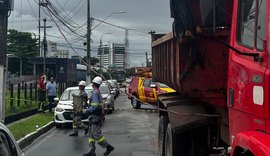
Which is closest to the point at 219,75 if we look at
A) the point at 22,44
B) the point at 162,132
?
the point at 162,132

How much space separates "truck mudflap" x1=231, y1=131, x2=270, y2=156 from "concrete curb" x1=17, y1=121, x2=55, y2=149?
364 inches

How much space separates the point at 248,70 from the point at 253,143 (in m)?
0.74

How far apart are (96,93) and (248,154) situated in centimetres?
743

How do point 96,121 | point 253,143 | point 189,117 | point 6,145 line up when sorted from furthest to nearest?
point 96,121 < point 189,117 < point 6,145 < point 253,143

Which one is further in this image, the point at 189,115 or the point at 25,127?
the point at 25,127

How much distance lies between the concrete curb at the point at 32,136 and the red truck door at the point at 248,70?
885cm

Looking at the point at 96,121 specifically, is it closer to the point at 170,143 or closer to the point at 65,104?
the point at 170,143

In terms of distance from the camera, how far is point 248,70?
3.93 m

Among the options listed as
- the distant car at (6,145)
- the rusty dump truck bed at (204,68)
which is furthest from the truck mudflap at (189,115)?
the distant car at (6,145)

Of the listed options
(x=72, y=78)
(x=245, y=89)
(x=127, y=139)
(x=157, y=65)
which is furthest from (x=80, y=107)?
(x=72, y=78)

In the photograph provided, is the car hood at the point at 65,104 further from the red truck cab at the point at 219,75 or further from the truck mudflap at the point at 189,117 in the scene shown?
the truck mudflap at the point at 189,117

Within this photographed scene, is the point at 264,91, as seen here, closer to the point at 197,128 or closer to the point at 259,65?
the point at 259,65

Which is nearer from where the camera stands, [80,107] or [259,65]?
[259,65]

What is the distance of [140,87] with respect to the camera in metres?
26.3
